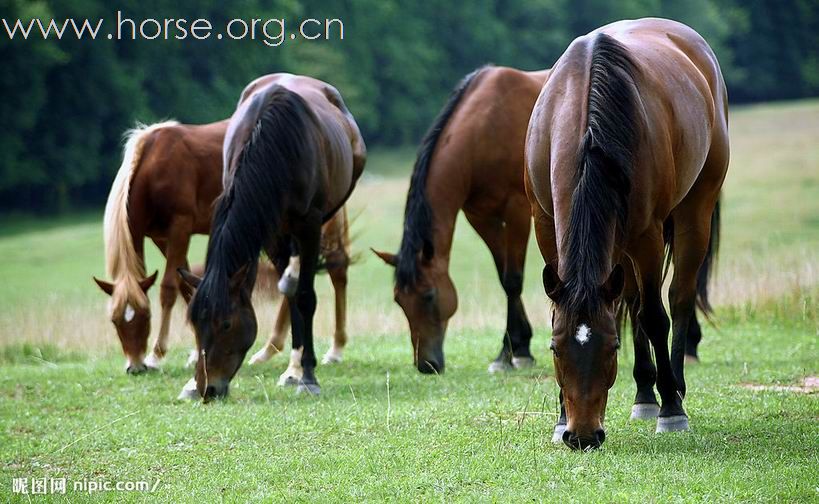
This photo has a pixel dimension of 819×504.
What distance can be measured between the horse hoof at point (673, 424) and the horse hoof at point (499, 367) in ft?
10.1

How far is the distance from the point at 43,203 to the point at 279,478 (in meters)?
41.3

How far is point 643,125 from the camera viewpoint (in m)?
5.84

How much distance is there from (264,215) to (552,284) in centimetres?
318

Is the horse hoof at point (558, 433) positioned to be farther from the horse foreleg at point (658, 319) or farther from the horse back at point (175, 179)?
the horse back at point (175, 179)

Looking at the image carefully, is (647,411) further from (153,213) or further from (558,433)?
(153,213)

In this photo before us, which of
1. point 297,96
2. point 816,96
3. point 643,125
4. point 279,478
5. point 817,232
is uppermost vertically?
point 643,125

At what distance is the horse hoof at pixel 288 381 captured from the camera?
28.7 feet

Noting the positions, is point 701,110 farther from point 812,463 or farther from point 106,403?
point 106,403

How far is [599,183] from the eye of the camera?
17.9 feet

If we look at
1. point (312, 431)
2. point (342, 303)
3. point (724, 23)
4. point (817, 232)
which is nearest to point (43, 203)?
point (817, 232)

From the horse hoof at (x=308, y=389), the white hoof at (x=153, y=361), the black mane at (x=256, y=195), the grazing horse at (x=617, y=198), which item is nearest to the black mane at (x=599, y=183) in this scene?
the grazing horse at (x=617, y=198)

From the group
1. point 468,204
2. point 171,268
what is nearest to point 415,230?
point 468,204

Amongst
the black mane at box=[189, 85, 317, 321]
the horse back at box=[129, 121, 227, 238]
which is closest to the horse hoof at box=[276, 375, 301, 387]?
the black mane at box=[189, 85, 317, 321]

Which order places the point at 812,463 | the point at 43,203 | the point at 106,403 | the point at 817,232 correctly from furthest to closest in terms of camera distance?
the point at 43,203
the point at 817,232
the point at 106,403
the point at 812,463
